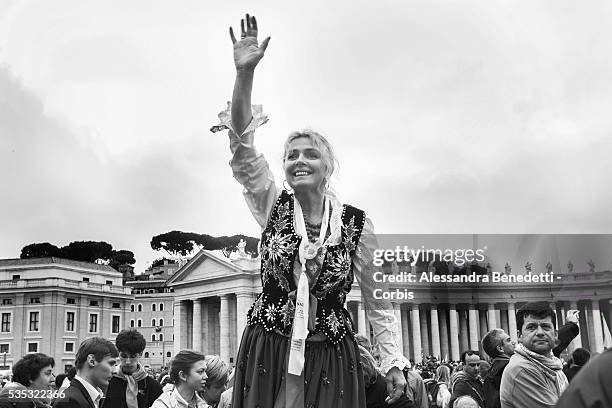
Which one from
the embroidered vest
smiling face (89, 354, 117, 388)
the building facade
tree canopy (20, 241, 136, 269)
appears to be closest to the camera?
the embroidered vest

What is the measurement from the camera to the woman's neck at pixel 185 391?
6665 millimetres

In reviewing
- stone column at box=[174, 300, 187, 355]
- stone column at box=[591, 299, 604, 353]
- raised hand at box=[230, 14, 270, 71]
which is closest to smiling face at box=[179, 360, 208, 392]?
raised hand at box=[230, 14, 270, 71]

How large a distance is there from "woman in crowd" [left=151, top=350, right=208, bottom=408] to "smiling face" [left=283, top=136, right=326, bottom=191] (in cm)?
352

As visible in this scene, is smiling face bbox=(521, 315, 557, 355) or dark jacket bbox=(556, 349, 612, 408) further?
smiling face bbox=(521, 315, 557, 355)

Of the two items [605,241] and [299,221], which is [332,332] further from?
[605,241]

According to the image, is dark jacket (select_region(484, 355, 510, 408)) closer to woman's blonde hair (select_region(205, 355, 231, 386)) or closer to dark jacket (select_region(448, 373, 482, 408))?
dark jacket (select_region(448, 373, 482, 408))

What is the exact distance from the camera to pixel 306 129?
382cm

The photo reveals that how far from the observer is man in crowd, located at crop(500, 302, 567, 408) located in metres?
4.78

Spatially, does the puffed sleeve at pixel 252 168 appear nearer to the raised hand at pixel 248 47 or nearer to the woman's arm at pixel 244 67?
the woman's arm at pixel 244 67

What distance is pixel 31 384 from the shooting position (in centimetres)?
688

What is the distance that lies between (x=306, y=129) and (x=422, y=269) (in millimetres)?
56917

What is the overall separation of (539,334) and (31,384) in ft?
15.7

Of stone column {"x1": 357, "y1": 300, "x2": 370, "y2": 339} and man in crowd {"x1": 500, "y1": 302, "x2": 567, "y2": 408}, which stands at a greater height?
stone column {"x1": 357, "y1": 300, "x2": 370, "y2": 339}

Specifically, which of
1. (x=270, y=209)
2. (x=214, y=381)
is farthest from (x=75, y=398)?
(x=270, y=209)
